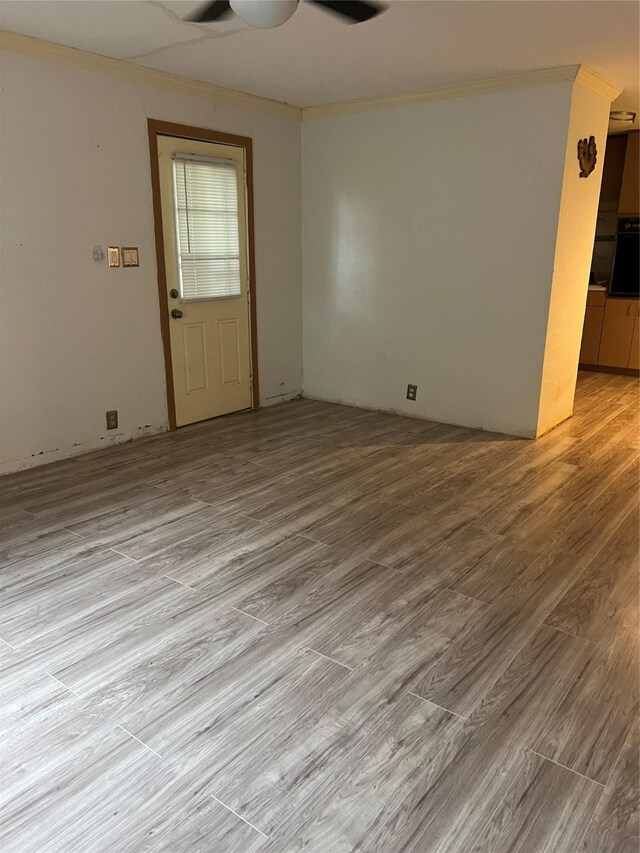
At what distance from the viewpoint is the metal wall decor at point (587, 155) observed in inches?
168

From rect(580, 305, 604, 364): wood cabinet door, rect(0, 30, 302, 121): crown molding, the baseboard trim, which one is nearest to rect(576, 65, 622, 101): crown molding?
rect(0, 30, 302, 121): crown molding

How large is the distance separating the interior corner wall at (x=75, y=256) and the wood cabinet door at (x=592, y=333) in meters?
4.30

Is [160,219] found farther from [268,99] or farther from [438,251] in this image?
[438,251]

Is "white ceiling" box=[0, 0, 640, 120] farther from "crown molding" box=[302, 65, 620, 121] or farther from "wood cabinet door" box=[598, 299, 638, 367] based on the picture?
"wood cabinet door" box=[598, 299, 638, 367]

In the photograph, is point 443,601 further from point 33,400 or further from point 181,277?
point 181,277

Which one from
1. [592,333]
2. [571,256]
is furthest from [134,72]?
[592,333]

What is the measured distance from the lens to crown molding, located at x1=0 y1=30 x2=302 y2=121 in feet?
11.4

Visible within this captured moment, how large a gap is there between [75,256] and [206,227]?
115cm

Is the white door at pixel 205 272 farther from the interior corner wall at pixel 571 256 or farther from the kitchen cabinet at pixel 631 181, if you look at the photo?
the kitchen cabinet at pixel 631 181

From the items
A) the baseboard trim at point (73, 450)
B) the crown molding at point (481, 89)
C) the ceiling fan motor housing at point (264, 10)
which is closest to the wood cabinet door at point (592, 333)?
the crown molding at point (481, 89)

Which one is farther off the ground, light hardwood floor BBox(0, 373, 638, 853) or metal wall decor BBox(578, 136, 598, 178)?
metal wall decor BBox(578, 136, 598, 178)

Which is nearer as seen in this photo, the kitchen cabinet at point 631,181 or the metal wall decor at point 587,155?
the metal wall decor at point 587,155

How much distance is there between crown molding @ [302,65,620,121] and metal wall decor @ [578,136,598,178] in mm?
342

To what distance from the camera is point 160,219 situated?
4422 millimetres
